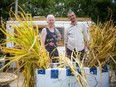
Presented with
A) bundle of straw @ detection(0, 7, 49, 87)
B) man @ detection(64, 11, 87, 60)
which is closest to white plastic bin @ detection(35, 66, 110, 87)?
bundle of straw @ detection(0, 7, 49, 87)

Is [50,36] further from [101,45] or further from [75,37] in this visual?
[101,45]

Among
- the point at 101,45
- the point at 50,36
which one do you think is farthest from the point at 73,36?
the point at 101,45

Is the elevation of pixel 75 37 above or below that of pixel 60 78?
above

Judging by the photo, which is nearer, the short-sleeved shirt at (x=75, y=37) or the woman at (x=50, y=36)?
the woman at (x=50, y=36)

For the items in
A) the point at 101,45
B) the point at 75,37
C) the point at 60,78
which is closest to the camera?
the point at 60,78

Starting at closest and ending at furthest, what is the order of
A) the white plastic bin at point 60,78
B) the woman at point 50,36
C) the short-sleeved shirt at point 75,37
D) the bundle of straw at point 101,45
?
the white plastic bin at point 60,78
the bundle of straw at point 101,45
the woman at point 50,36
the short-sleeved shirt at point 75,37

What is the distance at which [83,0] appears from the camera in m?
17.3

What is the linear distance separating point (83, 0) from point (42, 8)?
914 centimetres

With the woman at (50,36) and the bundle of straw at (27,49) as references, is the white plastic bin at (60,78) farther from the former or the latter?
the woman at (50,36)

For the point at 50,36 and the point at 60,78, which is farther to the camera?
the point at 50,36

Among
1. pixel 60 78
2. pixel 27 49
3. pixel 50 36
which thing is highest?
pixel 50 36

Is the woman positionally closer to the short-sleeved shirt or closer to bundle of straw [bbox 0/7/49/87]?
the short-sleeved shirt

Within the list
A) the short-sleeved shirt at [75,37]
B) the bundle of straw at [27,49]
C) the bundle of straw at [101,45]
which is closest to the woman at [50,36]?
the short-sleeved shirt at [75,37]

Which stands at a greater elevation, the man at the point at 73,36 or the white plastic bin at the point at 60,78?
the man at the point at 73,36
